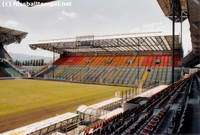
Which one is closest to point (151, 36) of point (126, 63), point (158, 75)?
point (158, 75)

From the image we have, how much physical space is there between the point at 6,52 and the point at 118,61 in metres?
39.9

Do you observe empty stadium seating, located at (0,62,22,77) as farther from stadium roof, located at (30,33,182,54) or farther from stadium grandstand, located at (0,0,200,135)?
stadium roof, located at (30,33,182,54)

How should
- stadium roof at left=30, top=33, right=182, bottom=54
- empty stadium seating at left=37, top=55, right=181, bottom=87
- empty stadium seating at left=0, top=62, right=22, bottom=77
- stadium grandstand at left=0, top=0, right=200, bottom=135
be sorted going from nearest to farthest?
stadium grandstand at left=0, top=0, right=200, bottom=135, stadium roof at left=30, top=33, right=182, bottom=54, empty stadium seating at left=37, top=55, right=181, bottom=87, empty stadium seating at left=0, top=62, right=22, bottom=77

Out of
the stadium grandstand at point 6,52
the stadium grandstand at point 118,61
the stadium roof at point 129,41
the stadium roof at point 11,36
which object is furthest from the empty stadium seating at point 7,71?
the stadium roof at point 129,41

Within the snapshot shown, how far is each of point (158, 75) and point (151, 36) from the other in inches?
395

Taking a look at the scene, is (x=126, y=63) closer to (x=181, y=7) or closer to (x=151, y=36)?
(x=151, y=36)

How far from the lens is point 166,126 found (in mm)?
7625

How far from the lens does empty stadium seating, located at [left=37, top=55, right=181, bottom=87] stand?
139ft

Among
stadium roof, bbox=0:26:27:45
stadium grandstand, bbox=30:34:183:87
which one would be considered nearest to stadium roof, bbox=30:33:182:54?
stadium grandstand, bbox=30:34:183:87

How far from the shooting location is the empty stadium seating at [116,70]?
4225 cm

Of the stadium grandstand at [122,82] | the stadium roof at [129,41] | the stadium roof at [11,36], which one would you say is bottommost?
the stadium grandstand at [122,82]

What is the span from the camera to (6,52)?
6500cm

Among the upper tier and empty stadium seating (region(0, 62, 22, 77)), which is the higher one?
the upper tier

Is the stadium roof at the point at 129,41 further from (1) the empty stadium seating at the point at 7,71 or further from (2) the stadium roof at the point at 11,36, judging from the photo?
(1) the empty stadium seating at the point at 7,71
